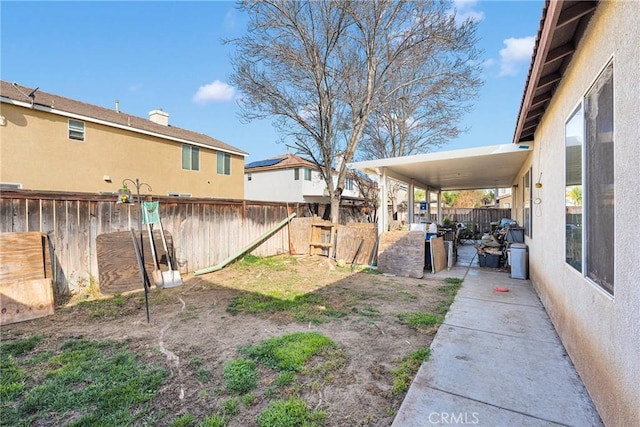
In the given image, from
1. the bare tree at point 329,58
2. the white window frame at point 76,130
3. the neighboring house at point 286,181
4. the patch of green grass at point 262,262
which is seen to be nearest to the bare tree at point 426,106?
the bare tree at point 329,58

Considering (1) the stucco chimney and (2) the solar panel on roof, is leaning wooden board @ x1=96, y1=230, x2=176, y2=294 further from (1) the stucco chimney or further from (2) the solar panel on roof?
(2) the solar panel on roof

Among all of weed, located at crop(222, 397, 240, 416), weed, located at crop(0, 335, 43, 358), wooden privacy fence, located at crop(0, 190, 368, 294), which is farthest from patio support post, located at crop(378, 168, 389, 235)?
→ weed, located at crop(0, 335, 43, 358)

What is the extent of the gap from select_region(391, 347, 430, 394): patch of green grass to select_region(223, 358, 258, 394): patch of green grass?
1.17 meters

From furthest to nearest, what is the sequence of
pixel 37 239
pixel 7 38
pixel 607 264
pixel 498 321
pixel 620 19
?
1. pixel 7 38
2. pixel 37 239
3. pixel 498 321
4. pixel 607 264
5. pixel 620 19

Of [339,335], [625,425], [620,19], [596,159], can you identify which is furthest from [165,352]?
[620,19]

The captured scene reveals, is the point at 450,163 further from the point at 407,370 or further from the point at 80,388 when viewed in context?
the point at 80,388

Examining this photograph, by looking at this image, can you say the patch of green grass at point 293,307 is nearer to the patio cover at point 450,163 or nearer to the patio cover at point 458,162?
the patio cover at point 450,163

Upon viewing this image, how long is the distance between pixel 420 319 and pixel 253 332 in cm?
214

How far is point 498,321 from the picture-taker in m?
3.75

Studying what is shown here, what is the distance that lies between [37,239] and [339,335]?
15.4 ft

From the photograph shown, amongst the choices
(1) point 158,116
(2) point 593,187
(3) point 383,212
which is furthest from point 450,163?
(1) point 158,116

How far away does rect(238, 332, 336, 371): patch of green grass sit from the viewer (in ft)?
9.04

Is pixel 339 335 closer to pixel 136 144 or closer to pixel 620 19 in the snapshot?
pixel 620 19

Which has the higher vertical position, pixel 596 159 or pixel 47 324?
pixel 596 159
